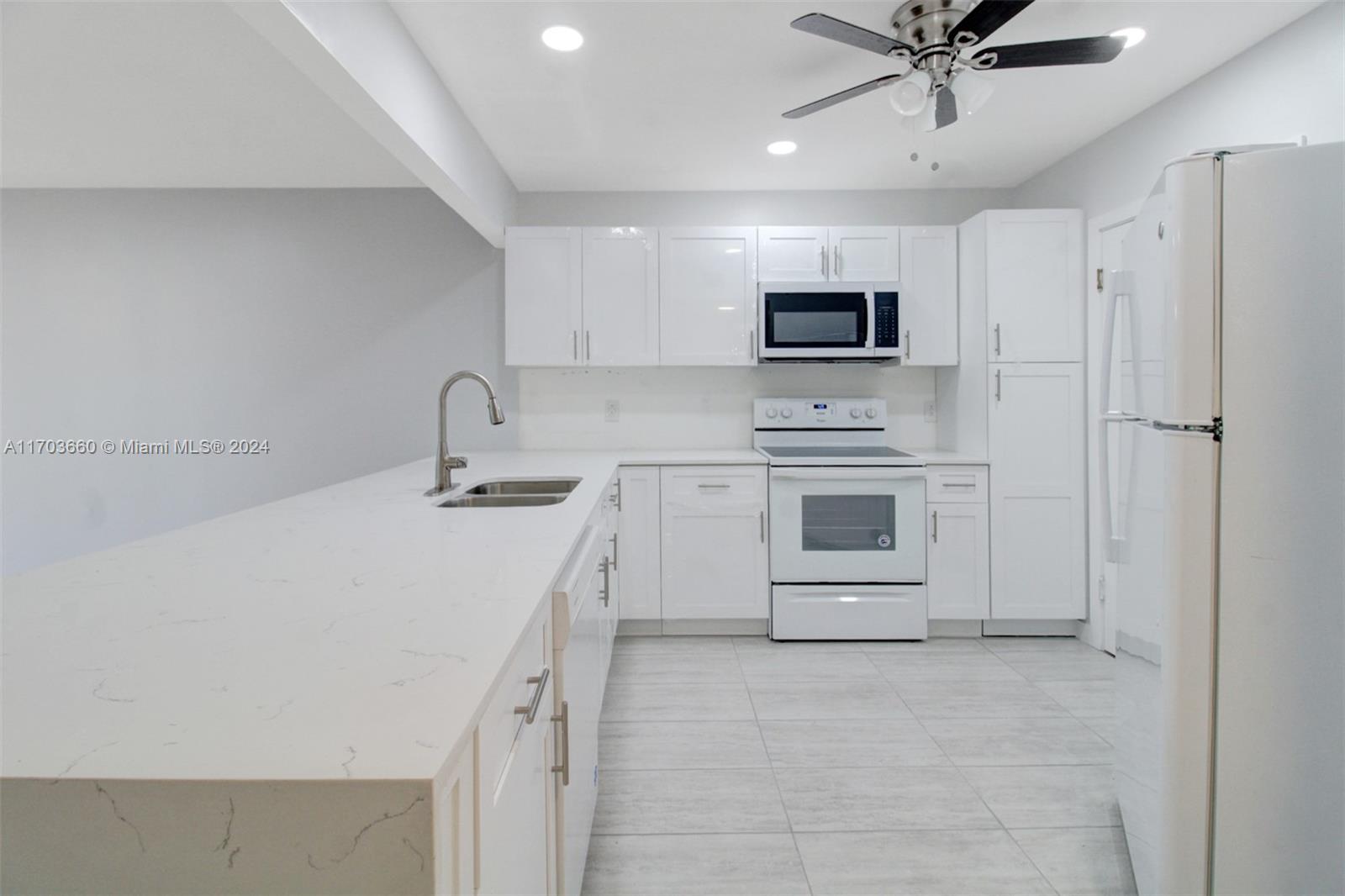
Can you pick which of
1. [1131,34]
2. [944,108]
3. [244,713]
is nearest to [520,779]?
[244,713]

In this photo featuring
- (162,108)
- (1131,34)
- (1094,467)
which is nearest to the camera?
(1131,34)

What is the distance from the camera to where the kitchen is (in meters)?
0.78

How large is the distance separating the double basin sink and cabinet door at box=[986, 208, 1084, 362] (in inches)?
88.5

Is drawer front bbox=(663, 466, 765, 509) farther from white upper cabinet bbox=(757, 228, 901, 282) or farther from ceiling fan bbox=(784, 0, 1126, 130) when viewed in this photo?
ceiling fan bbox=(784, 0, 1126, 130)

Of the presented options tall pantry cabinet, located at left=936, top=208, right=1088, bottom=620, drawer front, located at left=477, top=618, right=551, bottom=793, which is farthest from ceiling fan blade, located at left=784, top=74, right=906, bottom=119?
drawer front, located at left=477, top=618, right=551, bottom=793

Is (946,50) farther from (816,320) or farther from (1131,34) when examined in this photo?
(816,320)

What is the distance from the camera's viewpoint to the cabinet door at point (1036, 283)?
3238 millimetres

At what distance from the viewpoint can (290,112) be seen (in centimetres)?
282

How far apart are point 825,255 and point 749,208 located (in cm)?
61

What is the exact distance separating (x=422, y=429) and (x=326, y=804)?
138 inches

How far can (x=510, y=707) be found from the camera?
2.89ft

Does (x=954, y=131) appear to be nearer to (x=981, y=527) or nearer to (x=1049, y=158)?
(x=1049, y=158)

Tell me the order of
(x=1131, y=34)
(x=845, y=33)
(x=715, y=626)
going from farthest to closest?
(x=715, y=626) → (x=1131, y=34) → (x=845, y=33)

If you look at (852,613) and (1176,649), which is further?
(852,613)
